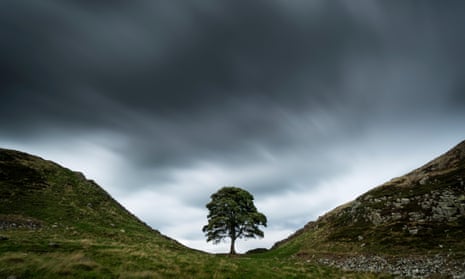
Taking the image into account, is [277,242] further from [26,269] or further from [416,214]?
[26,269]

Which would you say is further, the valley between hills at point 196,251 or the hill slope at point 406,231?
the hill slope at point 406,231

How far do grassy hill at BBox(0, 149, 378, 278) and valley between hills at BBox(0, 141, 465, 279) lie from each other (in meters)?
0.09

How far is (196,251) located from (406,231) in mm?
36688

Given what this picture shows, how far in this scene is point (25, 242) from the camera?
19953 millimetres

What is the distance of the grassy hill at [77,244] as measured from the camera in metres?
15.8

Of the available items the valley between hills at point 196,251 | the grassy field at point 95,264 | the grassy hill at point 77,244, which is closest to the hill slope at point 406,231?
the valley between hills at point 196,251

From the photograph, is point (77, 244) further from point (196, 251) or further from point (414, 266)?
point (414, 266)

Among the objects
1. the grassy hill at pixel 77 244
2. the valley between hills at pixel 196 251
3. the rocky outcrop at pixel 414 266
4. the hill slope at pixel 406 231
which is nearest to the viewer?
the grassy hill at pixel 77 244

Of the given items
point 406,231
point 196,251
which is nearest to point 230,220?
point 196,251

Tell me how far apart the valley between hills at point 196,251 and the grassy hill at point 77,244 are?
86 millimetres

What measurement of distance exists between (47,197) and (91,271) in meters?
37.0

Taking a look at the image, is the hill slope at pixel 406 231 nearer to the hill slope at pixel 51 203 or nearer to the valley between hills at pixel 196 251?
the valley between hills at pixel 196 251

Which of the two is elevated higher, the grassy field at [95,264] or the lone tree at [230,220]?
the lone tree at [230,220]

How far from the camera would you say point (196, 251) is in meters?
42.7
